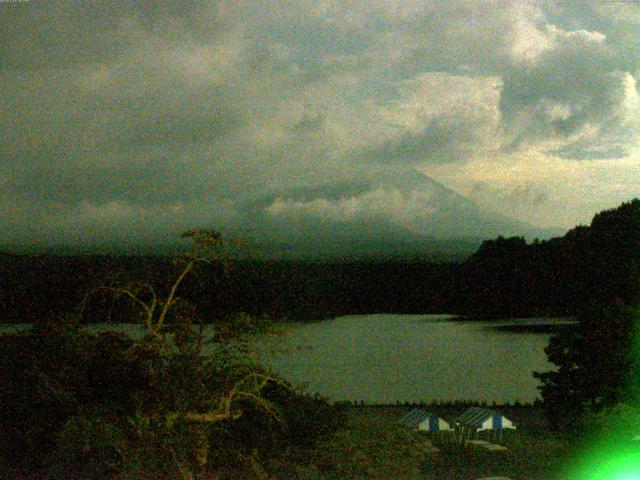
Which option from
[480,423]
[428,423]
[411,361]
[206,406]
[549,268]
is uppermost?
[549,268]

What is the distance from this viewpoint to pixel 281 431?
7.58 meters

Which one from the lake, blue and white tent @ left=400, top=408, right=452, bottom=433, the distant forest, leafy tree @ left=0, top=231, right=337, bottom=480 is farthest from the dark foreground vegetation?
the lake

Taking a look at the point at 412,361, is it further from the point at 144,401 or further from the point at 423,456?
the point at 144,401

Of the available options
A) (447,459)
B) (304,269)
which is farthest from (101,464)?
(304,269)

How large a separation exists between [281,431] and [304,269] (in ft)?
45.4

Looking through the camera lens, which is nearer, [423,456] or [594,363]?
[423,456]

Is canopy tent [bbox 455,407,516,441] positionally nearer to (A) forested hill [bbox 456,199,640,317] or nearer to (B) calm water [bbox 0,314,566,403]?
(B) calm water [bbox 0,314,566,403]

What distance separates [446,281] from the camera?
28172mm

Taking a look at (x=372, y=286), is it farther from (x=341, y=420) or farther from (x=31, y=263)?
(x=341, y=420)

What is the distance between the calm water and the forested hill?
1924mm

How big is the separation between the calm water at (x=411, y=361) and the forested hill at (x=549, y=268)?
6.31 feet

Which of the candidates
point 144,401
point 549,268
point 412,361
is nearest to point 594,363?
point 144,401

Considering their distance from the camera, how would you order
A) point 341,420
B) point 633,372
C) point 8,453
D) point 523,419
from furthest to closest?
point 523,419 < point 633,372 < point 341,420 < point 8,453

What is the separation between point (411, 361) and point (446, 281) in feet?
26.0
